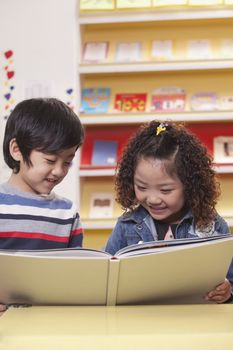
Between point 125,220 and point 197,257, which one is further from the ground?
point 125,220

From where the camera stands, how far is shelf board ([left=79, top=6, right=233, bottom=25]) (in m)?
2.99

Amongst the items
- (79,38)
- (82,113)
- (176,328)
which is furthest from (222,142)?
(176,328)

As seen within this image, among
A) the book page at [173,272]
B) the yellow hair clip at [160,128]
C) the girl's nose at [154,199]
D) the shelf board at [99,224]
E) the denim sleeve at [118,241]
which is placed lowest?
the book page at [173,272]

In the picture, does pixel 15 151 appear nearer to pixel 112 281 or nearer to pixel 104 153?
pixel 112 281

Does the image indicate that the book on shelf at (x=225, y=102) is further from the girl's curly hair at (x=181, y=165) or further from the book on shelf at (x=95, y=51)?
the girl's curly hair at (x=181, y=165)

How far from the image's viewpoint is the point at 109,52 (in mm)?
3184

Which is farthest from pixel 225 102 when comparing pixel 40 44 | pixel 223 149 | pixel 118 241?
pixel 118 241

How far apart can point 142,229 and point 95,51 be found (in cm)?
194

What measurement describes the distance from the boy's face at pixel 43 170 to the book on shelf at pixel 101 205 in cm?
159

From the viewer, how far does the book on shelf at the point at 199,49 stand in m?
3.04

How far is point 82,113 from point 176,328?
229 cm

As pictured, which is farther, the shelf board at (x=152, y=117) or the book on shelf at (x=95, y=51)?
the book on shelf at (x=95, y=51)

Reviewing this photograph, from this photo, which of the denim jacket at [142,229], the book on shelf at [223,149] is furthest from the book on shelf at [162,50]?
the denim jacket at [142,229]

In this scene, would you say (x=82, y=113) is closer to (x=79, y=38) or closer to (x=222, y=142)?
(x=79, y=38)
